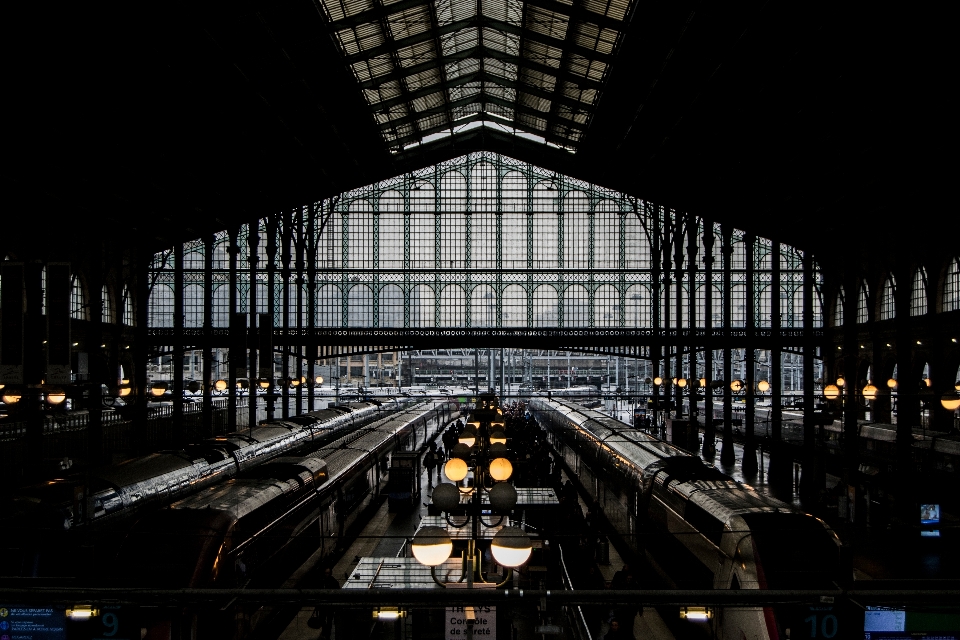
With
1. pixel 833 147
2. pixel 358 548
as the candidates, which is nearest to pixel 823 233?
pixel 833 147

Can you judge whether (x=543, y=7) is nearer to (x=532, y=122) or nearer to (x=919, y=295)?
(x=532, y=122)

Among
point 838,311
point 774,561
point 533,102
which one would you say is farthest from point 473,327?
point 774,561

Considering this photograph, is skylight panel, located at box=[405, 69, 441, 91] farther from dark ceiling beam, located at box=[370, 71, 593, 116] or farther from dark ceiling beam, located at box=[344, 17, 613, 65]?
dark ceiling beam, located at box=[344, 17, 613, 65]

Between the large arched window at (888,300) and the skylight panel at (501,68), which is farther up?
the skylight panel at (501,68)

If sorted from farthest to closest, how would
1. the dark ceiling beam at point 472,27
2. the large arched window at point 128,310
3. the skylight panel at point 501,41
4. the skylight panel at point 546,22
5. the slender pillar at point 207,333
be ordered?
1. the large arched window at point 128,310
2. the skylight panel at point 501,41
3. the slender pillar at point 207,333
4. the dark ceiling beam at point 472,27
5. the skylight panel at point 546,22

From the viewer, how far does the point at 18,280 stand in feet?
54.7

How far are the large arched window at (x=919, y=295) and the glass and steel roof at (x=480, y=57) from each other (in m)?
19.2

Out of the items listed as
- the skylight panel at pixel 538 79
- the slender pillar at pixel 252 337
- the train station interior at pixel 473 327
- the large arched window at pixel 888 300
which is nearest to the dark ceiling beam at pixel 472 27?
the train station interior at pixel 473 327

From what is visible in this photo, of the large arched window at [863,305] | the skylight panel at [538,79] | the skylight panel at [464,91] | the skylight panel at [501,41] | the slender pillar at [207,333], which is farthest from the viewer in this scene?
the large arched window at [863,305]

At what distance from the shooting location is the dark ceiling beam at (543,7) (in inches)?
931

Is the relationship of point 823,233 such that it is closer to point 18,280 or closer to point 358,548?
point 358,548

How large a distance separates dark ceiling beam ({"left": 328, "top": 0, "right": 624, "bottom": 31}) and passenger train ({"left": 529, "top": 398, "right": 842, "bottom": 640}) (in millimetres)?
13864

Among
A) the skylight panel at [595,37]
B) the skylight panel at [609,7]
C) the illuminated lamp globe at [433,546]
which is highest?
the skylight panel at [595,37]

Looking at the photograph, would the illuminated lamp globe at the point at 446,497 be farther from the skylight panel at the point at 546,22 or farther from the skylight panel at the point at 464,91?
the skylight panel at the point at 464,91
